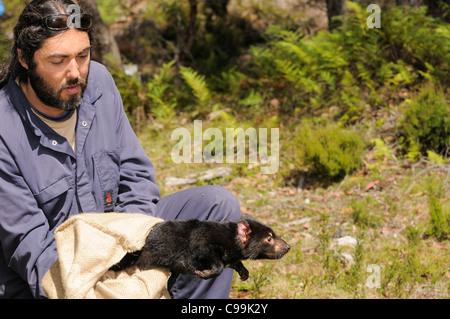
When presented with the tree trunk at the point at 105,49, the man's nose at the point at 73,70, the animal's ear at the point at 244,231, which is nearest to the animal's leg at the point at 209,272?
the animal's ear at the point at 244,231

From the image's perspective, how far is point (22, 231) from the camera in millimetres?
2572

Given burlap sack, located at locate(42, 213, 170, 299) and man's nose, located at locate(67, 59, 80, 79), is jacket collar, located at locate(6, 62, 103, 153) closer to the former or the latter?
man's nose, located at locate(67, 59, 80, 79)

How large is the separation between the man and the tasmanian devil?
25cm

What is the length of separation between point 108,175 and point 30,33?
0.95 metres

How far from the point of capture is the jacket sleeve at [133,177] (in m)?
3.13

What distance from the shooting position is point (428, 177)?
547 cm

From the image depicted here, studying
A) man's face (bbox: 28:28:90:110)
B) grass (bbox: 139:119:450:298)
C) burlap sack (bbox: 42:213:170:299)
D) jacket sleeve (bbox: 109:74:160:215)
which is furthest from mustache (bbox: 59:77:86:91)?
grass (bbox: 139:119:450:298)

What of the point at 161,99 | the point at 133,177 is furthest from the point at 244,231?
the point at 161,99

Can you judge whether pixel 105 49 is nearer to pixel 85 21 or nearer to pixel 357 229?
pixel 357 229

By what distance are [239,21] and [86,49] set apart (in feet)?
28.5

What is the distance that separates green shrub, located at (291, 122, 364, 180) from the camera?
19.0ft

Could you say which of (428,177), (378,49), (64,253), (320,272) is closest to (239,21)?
(378,49)

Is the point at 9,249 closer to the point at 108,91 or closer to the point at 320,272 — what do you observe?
the point at 108,91

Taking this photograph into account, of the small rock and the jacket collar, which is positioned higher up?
the jacket collar
